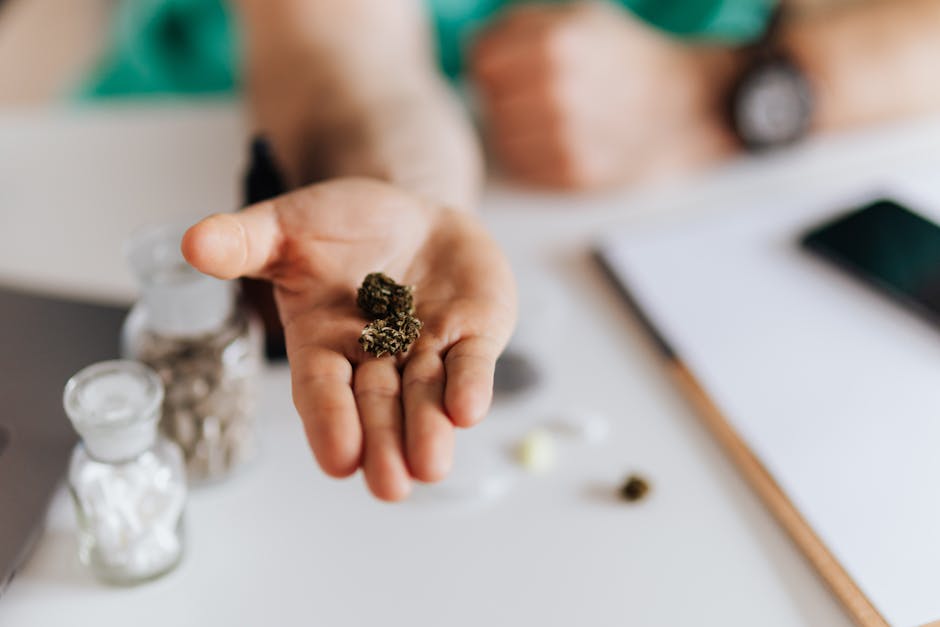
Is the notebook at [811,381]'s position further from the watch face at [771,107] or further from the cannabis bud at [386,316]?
the cannabis bud at [386,316]

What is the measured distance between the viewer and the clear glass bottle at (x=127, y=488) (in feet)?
1.84

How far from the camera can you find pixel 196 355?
0.66 metres

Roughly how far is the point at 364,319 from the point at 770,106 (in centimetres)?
72

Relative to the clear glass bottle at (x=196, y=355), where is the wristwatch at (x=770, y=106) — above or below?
above

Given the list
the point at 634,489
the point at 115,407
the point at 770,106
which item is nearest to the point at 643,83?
the point at 770,106

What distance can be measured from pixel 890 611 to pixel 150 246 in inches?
22.5

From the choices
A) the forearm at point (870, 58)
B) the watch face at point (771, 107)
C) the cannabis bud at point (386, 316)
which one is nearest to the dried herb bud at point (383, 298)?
the cannabis bud at point (386, 316)

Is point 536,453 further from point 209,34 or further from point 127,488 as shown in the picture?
point 209,34

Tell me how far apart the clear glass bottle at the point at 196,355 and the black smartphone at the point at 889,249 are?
22.2 inches

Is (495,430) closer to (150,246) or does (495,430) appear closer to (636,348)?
(636,348)

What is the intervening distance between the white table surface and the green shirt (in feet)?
1.48

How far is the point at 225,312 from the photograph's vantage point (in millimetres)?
662

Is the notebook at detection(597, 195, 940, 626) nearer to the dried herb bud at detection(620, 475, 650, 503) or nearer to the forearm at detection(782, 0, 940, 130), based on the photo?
the dried herb bud at detection(620, 475, 650, 503)

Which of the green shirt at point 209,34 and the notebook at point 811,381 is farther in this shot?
the green shirt at point 209,34
